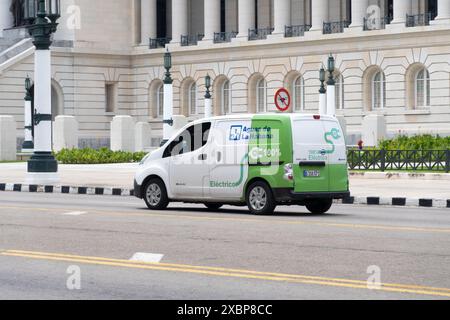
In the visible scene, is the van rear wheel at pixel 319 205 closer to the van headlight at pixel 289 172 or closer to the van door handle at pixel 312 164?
the van door handle at pixel 312 164

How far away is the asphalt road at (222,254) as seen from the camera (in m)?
12.0

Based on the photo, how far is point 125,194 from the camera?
31109 millimetres

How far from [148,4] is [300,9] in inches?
404

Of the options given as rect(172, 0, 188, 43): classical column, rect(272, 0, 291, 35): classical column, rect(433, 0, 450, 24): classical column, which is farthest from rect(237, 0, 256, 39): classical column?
rect(433, 0, 450, 24): classical column

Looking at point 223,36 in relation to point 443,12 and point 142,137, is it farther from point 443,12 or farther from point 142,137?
point 443,12

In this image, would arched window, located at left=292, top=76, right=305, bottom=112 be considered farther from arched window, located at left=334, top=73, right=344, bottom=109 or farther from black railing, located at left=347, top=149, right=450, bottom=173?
black railing, located at left=347, top=149, right=450, bottom=173

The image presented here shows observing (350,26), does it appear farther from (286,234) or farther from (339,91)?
(286,234)

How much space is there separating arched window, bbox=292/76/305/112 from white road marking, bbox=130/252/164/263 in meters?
55.2

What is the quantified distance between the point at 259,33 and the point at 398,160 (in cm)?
3401

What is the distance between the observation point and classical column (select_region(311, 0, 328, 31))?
227ft

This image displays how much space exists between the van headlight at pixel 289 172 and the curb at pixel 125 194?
5.12 meters

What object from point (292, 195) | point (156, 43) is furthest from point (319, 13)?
point (292, 195)

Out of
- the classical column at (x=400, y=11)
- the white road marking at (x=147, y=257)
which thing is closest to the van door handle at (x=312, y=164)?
the white road marking at (x=147, y=257)

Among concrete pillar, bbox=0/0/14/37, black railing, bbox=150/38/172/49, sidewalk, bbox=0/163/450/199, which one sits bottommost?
sidewalk, bbox=0/163/450/199
